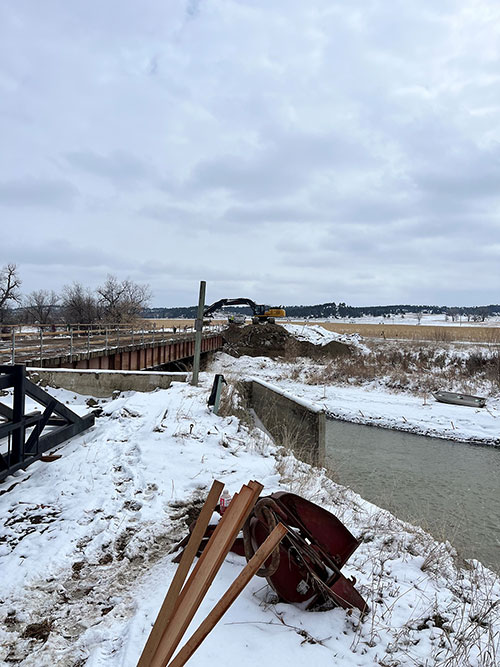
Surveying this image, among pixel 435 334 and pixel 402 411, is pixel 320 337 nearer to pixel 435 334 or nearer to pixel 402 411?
pixel 435 334

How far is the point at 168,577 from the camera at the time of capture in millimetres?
3547

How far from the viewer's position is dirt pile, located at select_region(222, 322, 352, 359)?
38.7m

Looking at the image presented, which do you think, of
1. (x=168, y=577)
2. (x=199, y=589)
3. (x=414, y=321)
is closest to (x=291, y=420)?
(x=168, y=577)

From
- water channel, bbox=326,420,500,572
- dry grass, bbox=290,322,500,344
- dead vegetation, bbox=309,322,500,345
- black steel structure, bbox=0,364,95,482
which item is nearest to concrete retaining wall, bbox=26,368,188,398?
black steel structure, bbox=0,364,95,482

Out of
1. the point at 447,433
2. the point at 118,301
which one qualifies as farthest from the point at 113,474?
the point at 118,301

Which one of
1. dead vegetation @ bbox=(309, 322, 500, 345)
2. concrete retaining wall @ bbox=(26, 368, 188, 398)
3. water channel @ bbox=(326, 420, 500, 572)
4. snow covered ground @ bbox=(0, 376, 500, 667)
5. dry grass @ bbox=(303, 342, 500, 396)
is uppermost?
dead vegetation @ bbox=(309, 322, 500, 345)

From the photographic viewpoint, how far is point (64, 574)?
362 centimetres

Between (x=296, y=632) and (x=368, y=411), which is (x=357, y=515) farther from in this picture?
(x=368, y=411)

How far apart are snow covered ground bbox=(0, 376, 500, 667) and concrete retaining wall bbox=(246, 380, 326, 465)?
2.90 metres

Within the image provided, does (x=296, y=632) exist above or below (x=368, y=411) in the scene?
above

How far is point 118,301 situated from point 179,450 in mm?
54186

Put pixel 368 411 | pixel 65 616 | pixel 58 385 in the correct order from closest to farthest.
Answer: pixel 65 616 → pixel 58 385 → pixel 368 411

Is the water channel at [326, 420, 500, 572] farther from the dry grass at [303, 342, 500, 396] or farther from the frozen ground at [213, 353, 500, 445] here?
the dry grass at [303, 342, 500, 396]

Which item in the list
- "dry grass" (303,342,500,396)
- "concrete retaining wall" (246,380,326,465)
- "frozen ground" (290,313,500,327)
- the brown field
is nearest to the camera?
"concrete retaining wall" (246,380,326,465)
